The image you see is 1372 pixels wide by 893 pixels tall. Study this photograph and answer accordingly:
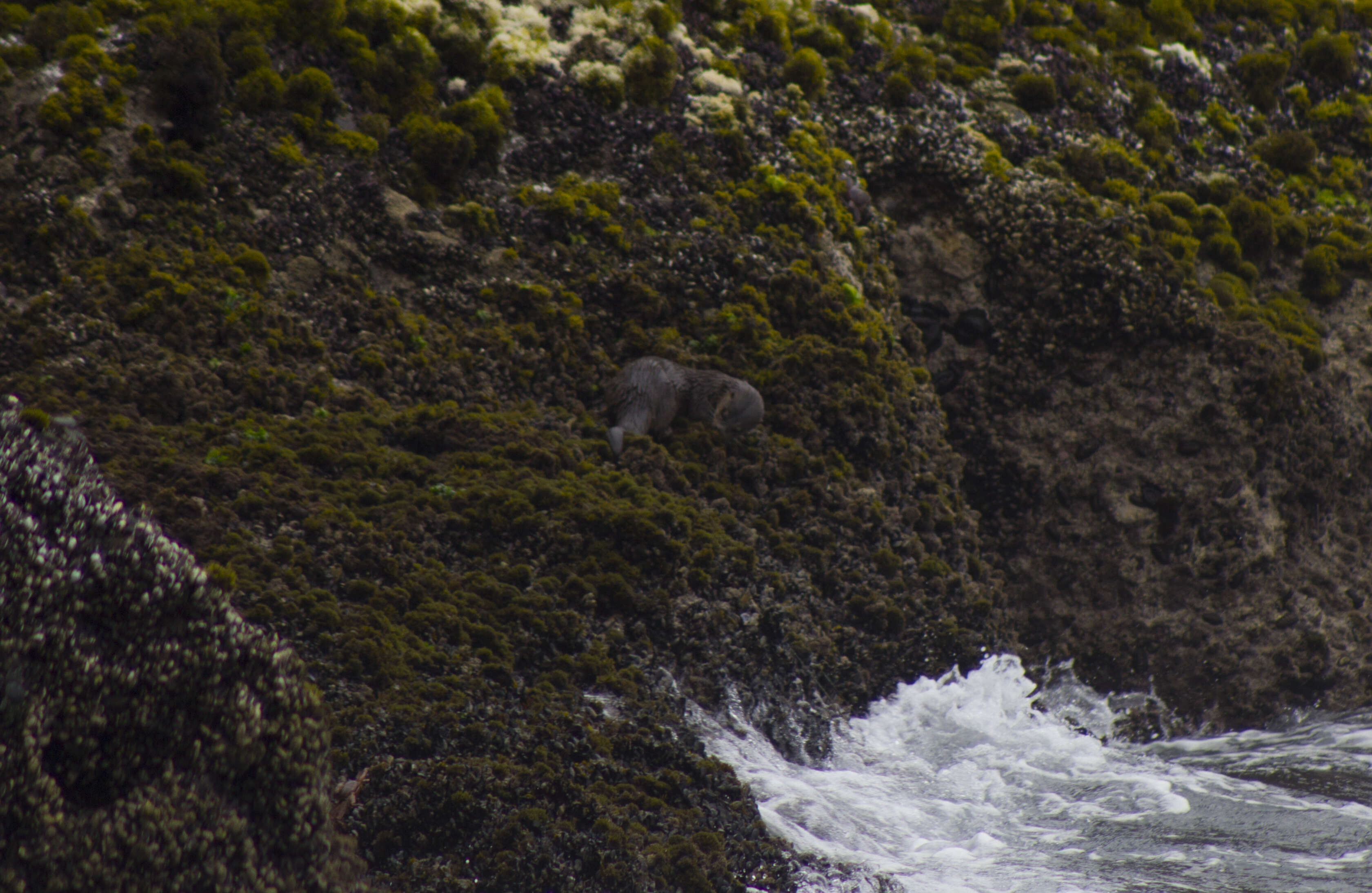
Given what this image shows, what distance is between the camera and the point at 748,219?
1270 cm

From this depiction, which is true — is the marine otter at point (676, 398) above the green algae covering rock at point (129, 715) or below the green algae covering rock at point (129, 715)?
below

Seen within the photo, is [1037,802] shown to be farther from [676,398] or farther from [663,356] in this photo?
[663,356]

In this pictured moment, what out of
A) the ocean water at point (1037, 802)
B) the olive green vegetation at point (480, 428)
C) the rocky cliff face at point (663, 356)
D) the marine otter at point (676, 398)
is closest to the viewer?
the olive green vegetation at point (480, 428)

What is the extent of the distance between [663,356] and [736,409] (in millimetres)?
1067

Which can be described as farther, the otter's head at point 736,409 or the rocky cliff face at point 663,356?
the otter's head at point 736,409

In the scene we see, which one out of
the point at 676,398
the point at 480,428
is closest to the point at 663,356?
the point at 676,398

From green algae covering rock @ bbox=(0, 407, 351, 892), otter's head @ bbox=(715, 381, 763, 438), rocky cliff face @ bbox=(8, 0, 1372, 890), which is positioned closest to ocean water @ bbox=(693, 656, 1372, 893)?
rocky cliff face @ bbox=(8, 0, 1372, 890)

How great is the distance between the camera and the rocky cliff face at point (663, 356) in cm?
687

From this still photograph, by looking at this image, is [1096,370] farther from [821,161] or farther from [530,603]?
[530,603]

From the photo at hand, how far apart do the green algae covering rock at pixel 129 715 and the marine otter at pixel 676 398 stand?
20.2 feet

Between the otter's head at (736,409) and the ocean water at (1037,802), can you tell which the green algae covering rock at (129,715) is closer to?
the ocean water at (1037,802)

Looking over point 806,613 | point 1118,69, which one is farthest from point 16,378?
point 1118,69

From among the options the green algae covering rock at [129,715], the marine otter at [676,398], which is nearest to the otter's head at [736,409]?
the marine otter at [676,398]

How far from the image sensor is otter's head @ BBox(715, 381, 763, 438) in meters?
10.8
